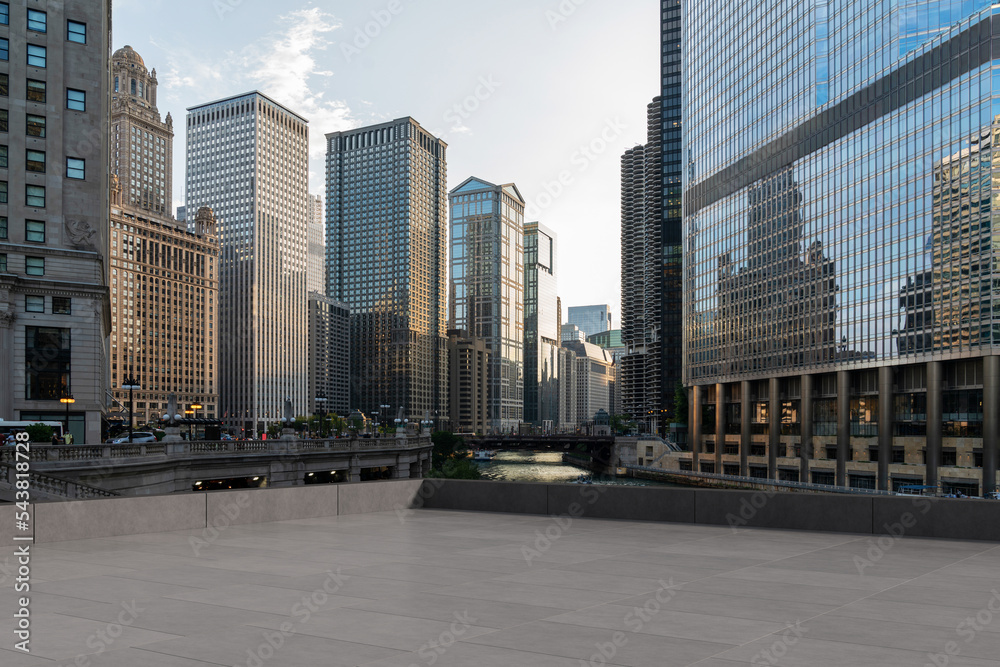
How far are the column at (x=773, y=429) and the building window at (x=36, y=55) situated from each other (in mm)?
99826

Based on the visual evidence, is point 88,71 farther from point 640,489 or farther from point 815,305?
point 815,305

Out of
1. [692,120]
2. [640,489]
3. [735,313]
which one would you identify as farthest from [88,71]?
[692,120]

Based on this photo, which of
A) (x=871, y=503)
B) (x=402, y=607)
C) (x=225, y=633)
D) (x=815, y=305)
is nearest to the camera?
(x=225, y=633)

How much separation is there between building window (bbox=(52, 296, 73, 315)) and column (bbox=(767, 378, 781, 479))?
306 ft

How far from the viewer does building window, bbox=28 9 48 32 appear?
71812 millimetres

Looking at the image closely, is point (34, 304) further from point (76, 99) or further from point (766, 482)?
point (766, 482)

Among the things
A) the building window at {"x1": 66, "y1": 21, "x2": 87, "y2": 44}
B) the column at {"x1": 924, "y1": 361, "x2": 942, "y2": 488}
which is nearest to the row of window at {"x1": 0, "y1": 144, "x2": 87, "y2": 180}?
the building window at {"x1": 66, "y1": 21, "x2": 87, "y2": 44}

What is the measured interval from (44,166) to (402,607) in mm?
73381

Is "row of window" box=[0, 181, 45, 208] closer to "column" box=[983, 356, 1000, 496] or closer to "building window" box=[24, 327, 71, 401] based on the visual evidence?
"building window" box=[24, 327, 71, 401]

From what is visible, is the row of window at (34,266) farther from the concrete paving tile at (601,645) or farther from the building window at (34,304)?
the concrete paving tile at (601,645)

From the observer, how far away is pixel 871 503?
19.8 m

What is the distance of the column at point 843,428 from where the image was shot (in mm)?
107938

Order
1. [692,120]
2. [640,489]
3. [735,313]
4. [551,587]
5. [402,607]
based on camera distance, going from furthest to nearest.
A: [692,120] < [735,313] < [640,489] < [551,587] < [402,607]

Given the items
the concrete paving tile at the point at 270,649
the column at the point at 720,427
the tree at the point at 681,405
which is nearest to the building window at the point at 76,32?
the concrete paving tile at the point at 270,649
